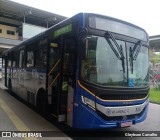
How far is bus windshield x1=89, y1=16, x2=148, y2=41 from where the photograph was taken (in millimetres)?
5504

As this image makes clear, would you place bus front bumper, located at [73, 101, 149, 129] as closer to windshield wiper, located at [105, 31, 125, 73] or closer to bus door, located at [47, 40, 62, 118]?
bus door, located at [47, 40, 62, 118]

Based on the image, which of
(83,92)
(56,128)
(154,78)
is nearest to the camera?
(83,92)

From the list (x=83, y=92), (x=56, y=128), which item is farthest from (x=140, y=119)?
(x=56, y=128)

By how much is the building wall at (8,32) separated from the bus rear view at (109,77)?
133 ft

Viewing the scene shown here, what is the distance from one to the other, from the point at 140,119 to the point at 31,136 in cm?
285

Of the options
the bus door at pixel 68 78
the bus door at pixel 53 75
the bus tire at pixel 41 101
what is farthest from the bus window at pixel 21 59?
the bus door at pixel 68 78

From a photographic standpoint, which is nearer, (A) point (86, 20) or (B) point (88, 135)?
(A) point (86, 20)

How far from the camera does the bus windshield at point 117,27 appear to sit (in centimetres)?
550

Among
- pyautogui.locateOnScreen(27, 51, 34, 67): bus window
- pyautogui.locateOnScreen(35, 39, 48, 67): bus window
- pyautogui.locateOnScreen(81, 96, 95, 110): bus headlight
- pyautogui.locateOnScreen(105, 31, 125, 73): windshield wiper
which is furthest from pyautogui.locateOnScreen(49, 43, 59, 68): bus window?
pyautogui.locateOnScreen(27, 51, 34, 67): bus window

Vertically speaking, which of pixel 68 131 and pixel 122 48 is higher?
pixel 122 48

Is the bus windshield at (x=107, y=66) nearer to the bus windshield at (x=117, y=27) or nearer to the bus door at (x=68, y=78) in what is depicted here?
the bus windshield at (x=117, y=27)

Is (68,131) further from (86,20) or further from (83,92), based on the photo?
(86,20)

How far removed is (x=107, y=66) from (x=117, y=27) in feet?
3.82

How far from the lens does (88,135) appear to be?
6055mm
